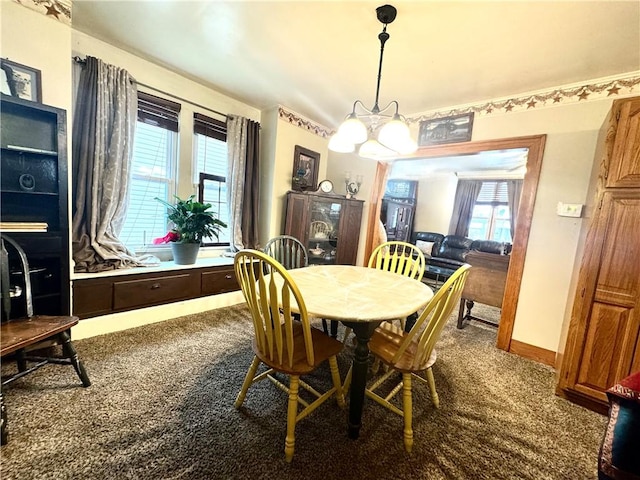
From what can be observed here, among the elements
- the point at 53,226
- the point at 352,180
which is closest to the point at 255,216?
the point at 352,180

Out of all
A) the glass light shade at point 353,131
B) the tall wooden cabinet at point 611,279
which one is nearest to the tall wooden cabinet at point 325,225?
the glass light shade at point 353,131

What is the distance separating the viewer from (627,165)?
5.15 feet

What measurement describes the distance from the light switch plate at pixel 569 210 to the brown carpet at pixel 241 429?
1346 millimetres

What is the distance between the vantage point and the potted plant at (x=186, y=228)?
2592 millimetres

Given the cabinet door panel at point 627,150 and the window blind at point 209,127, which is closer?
the cabinet door panel at point 627,150

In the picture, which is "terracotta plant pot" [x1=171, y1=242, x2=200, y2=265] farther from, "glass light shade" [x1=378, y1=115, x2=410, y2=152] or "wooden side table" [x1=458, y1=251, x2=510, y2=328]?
"wooden side table" [x1=458, y1=251, x2=510, y2=328]

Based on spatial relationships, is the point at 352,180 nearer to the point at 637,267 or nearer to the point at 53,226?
the point at 637,267

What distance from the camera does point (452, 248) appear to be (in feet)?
18.3

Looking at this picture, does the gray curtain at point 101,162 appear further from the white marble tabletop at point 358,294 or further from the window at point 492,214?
the window at point 492,214

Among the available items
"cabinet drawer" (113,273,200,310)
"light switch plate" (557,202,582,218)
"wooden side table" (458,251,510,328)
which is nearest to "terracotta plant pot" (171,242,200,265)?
"cabinet drawer" (113,273,200,310)

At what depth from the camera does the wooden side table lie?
8.73 feet

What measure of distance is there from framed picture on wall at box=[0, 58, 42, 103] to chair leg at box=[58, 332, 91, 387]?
1.52 metres

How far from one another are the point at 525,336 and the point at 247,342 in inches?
98.8

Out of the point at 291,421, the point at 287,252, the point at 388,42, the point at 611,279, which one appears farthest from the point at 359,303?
the point at 388,42
